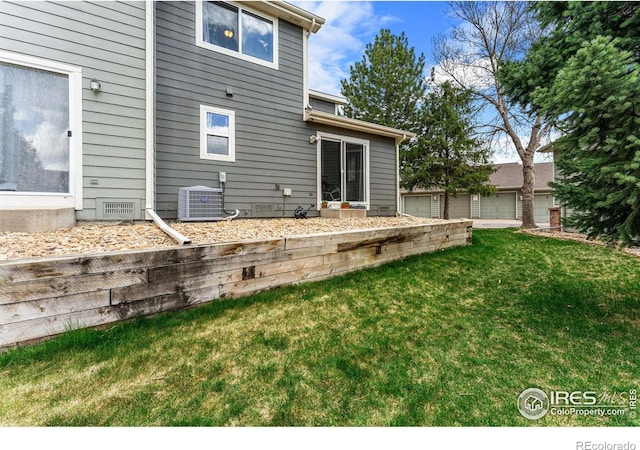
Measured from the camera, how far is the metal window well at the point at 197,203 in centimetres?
481

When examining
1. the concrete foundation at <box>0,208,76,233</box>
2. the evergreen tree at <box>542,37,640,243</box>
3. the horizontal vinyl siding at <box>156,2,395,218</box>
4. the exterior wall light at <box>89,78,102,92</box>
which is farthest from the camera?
the horizontal vinyl siding at <box>156,2,395,218</box>

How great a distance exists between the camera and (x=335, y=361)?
2.01 metres

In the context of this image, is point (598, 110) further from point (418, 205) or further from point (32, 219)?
point (418, 205)

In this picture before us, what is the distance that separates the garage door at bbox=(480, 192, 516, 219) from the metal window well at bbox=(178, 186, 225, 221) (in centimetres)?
1998

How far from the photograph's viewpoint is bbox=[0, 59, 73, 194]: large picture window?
11.8 feet

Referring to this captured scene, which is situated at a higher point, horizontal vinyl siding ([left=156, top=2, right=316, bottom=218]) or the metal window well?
horizontal vinyl siding ([left=156, top=2, right=316, bottom=218])

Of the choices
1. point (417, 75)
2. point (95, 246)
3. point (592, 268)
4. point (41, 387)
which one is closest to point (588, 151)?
point (592, 268)

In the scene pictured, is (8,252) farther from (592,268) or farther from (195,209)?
(592,268)

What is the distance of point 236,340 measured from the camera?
2199 millimetres

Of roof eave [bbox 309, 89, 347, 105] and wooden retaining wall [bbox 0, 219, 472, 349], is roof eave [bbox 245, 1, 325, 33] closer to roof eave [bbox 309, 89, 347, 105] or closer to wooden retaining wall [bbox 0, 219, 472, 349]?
roof eave [bbox 309, 89, 347, 105]

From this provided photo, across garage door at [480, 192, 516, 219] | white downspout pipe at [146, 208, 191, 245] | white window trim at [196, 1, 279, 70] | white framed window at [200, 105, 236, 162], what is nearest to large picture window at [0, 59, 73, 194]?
white downspout pipe at [146, 208, 191, 245]

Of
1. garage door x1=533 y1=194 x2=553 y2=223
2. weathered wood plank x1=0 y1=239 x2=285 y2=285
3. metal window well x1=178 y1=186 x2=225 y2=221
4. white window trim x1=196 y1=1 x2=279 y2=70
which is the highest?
white window trim x1=196 y1=1 x2=279 y2=70

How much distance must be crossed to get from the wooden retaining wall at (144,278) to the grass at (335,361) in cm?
12

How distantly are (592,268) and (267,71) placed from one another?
7.24 m
